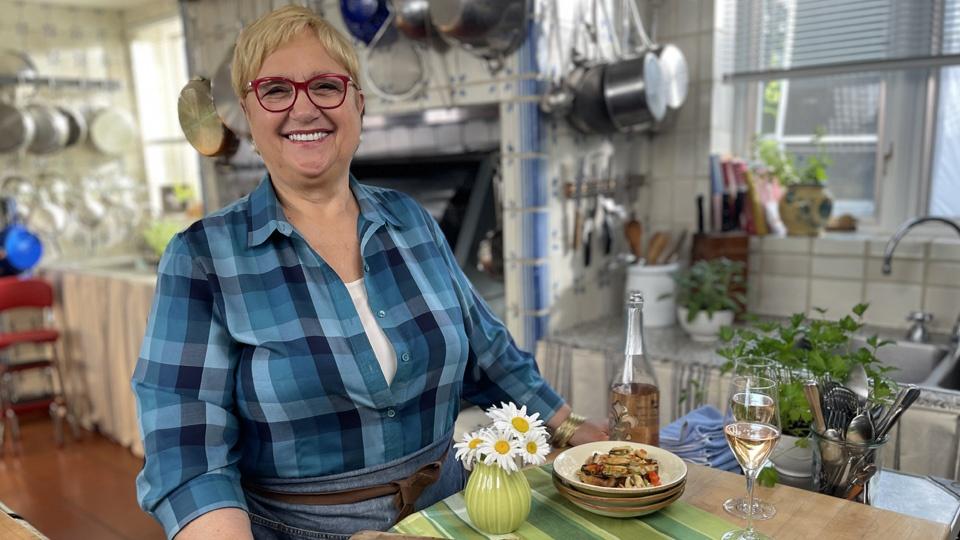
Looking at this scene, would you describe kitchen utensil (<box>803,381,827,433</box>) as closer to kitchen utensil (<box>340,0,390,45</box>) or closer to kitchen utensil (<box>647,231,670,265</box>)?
kitchen utensil (<box>647,231,670,265</box>)

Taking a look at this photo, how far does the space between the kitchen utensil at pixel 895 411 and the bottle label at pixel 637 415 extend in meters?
0.32

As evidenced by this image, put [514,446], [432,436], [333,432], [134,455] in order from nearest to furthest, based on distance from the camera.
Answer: [514,446] → [333,432] → [432,436] → [134,455]

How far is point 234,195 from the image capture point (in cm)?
318

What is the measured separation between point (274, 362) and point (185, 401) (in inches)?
4.9

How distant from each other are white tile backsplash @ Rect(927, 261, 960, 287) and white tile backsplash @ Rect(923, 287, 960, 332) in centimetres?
2

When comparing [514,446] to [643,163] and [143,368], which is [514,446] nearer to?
[143,368]

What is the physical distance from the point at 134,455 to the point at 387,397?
2889 millimetres

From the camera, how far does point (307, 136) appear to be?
3.52 ft

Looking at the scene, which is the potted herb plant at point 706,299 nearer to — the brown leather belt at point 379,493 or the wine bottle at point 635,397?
the wine bottle at point 635,397

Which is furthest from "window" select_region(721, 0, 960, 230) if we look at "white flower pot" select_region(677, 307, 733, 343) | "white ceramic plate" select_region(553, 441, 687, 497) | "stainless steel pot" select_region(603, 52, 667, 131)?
"white ceramic plate" select_region(553, 441, 687, 497)

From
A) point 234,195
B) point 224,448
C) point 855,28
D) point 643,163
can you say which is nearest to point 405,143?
point 643,163

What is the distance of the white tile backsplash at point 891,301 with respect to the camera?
200 centimetres

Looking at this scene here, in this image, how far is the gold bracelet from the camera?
121cm

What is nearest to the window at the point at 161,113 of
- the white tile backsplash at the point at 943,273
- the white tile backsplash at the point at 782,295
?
the white tile backsplash at the point at 782,295
